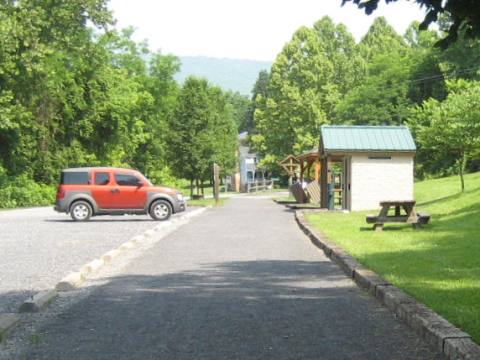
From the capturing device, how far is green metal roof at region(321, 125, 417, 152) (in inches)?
1082

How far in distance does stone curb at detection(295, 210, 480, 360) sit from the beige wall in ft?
56.7

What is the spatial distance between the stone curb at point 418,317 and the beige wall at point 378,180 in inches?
681

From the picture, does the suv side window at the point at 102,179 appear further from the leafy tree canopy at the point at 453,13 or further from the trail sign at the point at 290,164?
the trail sign at the point at 290,164

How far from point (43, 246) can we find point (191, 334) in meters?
9.23

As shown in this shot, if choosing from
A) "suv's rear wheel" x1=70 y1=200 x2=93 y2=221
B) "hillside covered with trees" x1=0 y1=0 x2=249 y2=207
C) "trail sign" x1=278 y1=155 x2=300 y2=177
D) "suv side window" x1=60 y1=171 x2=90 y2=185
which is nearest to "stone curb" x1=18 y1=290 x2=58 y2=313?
"suv's rear wheel" x1=70 y1=200 x2=93 y2=221

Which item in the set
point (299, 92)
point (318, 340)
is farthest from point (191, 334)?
point (299, 92)

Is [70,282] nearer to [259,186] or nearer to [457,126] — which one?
[457,126]

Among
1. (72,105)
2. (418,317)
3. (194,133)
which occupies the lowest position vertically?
(418,317)

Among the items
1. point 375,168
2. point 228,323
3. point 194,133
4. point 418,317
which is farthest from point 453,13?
point 194,133

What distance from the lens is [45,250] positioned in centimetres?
1384

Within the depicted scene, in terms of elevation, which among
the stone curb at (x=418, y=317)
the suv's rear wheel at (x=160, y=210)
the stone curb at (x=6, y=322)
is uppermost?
the suv's rear wheel at (x=160, y=210)

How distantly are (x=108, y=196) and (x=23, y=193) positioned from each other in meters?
19.1

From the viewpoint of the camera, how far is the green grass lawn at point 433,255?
23.3 feet

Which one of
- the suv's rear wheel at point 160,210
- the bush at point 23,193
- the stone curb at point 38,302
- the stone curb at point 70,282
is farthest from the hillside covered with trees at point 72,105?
the stone curb at point 38,302
